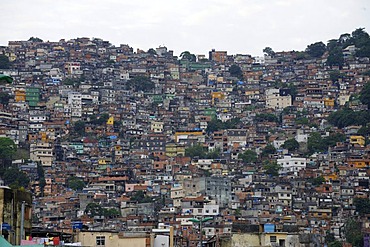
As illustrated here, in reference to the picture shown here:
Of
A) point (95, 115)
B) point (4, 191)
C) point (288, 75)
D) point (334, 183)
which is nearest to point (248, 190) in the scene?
point (334, 183)

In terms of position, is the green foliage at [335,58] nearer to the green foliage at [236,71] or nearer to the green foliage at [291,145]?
the green foliage at [236,71]

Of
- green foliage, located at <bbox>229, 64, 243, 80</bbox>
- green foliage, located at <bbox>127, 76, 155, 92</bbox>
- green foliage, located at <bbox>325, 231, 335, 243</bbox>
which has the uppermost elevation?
green foliage, located at <bbox>229, 64, 243, 80</bbox>

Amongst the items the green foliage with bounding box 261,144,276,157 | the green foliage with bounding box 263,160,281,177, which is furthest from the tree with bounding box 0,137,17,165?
the green foliage with bounding box 261,144,276,157

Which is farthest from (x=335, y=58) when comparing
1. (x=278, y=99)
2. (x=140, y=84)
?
(x=140, y=84)

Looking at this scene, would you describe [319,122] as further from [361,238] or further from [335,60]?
[361,238]

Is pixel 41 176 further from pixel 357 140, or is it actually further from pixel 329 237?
pixel 329 237

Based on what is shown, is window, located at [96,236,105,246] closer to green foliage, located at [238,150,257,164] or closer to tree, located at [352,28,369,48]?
green foliage, located at [238,150,257,164]
